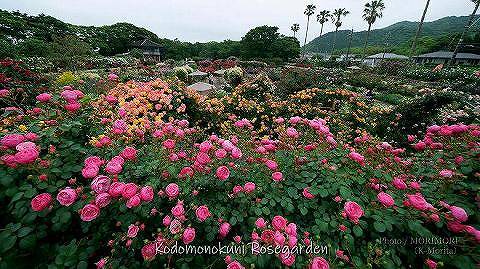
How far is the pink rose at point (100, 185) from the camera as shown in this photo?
4.37 feet

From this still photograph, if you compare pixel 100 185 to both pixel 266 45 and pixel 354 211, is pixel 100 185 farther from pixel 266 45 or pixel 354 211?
pixel 266 45

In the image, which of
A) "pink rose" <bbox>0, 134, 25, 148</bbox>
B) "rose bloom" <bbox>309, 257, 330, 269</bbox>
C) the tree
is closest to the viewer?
"rose bloom" <bbox>309, 257, 330, 269</bbox>

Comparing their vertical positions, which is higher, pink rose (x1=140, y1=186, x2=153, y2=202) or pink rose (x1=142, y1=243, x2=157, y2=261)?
pink rose (x1=140, y1=186, x2=153, y2=202)

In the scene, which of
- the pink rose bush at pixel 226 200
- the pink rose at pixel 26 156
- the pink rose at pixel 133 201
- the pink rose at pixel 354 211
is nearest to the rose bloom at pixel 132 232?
the pink rose bush at pixel 226 200

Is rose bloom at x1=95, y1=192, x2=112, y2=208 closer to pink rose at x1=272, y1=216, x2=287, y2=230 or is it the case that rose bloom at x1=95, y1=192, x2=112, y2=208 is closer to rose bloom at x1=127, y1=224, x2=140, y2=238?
rose bloom at x1=127, y1=224, x2=140, y2=238

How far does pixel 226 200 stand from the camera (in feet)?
5.25

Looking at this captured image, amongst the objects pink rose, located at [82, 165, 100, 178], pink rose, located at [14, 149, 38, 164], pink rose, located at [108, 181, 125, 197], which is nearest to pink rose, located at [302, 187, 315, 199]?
pink rose, located at [108, 181, 125, 197]

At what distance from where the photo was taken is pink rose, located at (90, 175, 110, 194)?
1.33 meters

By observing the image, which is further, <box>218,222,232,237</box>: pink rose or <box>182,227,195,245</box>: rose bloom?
<box>218,222,232,237</box>: pink rose

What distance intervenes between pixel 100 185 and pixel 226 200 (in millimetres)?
793

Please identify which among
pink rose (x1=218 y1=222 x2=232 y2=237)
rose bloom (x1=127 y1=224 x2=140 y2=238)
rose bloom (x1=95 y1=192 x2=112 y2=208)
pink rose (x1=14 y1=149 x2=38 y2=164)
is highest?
pink rose (x1=14 y1=149 x2=38 y2=164)

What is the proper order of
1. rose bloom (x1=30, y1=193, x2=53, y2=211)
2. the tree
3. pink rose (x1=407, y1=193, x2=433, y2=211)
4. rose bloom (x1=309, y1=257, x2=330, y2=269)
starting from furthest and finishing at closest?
the tree, pink rose (x1=407, y1=193, x2=433, y2=211), rose bloom (x1=30, y1=193, x2=53, y2=211), rose bloom (x1=309, y1=257, x2=330, y2=269)

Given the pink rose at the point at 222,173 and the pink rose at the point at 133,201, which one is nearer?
the pink rose at the point at 133,201

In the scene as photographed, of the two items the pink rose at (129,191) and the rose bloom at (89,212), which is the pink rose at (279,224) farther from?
the rose bloom at (89,212)
